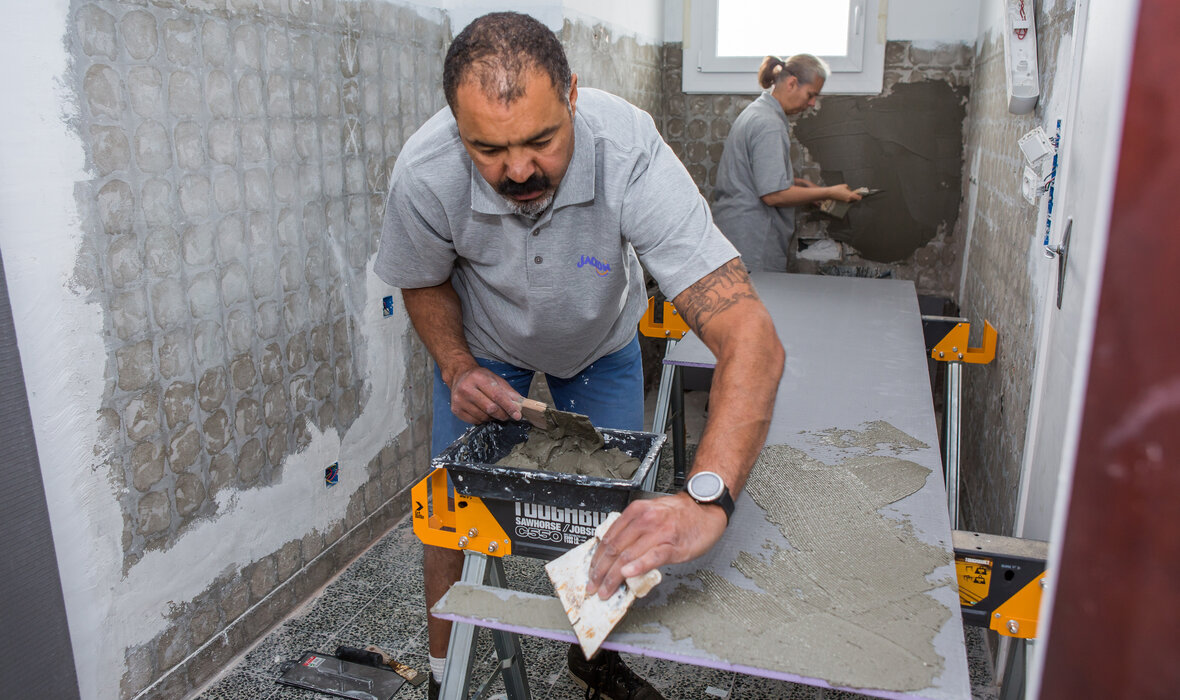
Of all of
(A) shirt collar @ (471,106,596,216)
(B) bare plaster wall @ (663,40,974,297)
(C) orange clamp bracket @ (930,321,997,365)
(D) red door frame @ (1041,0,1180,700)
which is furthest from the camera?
(B) bare plaster wall @ (663,40,974,297)

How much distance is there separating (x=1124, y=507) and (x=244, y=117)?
2160 millimetres

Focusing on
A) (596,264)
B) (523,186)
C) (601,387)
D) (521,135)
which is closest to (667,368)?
(601,387)

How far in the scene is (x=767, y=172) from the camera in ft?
12.8

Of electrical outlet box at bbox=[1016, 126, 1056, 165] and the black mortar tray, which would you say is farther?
electrical outlet box at bbox=[1016, 126, 1056, 165]

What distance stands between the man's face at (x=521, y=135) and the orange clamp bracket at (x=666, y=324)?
4.64 ft

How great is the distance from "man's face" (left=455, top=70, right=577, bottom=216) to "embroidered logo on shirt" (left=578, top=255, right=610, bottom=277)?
190mm

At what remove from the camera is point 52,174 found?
5.29 feet

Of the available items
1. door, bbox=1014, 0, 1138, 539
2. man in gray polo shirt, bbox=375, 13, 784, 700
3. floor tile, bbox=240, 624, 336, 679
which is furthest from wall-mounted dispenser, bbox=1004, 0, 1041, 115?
floor tile, bbox=240, 624, 336, 679

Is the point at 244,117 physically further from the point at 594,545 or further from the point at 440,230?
the point at 594,545

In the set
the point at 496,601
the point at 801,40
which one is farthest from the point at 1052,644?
the point at 801,40

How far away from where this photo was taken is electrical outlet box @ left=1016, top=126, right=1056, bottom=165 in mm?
2039

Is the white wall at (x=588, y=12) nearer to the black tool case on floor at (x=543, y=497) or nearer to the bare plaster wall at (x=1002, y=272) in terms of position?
the bare plaster wall at (x=1002, y=272)

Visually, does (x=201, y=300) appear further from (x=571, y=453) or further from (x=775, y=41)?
(x=775, y=41)

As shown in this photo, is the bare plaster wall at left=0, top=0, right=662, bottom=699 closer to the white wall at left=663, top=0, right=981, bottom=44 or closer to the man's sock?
the man's sock
